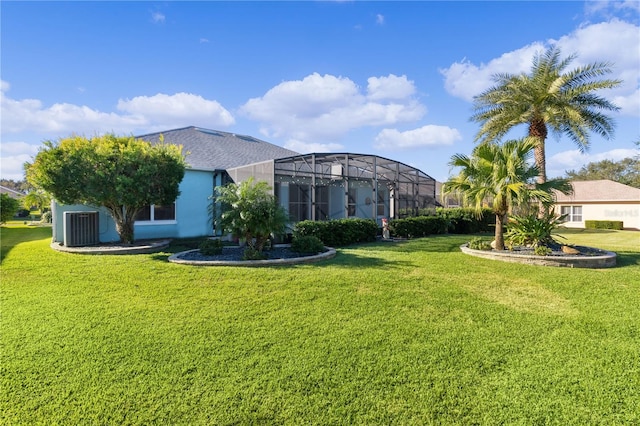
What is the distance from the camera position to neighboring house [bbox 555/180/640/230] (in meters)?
25.7

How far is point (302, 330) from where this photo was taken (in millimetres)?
4344

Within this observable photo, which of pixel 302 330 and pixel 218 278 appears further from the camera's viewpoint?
pixel 218 278

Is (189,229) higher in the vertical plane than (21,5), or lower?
lower

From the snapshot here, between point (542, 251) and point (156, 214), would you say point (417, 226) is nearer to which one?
point (542, 251)

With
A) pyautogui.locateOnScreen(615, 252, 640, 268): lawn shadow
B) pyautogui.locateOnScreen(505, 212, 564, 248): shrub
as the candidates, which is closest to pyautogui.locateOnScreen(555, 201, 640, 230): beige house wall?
pyautogui.locateOnScreen(615, 252, 640, 268): lawn shadow

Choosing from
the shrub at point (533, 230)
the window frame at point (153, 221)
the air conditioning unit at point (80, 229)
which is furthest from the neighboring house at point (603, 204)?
the air conditioning unit at point (80, 229)

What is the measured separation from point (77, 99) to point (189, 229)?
244 inches

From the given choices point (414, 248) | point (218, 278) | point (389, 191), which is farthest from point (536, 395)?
point (389, 191)

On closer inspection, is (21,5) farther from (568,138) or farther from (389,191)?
(568,138)

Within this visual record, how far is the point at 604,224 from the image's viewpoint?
84.3ft

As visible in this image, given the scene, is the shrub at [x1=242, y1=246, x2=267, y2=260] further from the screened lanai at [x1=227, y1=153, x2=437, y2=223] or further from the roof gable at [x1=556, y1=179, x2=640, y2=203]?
the roof gable at [x1=556, y1=179, x2=640, y2=203]

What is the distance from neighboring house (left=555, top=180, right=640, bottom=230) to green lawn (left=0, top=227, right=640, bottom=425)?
2530 cm

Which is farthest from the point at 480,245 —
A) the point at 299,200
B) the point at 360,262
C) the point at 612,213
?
the point at 612,213

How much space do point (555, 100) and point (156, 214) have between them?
19999mm
